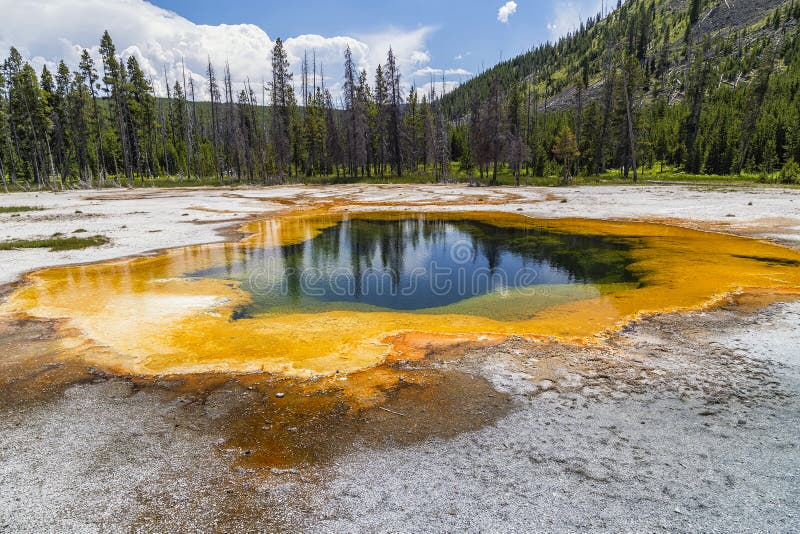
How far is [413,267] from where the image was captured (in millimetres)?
18031

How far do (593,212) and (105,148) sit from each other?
84764mm

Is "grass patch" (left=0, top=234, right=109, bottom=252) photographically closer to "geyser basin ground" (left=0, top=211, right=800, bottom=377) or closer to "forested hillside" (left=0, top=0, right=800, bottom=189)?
"geyser basin ground" (left=0, top=211, right=800, bottom=377)

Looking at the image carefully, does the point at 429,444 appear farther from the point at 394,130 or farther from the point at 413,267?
the point at 394,130

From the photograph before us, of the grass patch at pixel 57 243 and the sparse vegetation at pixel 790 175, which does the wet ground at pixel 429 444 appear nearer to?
the grass patch at pixel 57 243

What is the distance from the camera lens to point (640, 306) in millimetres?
11078

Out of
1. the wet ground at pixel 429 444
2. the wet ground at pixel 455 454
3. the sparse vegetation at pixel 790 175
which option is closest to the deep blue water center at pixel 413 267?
the wet ground at pixel 429 444

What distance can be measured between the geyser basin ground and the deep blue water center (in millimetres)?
97

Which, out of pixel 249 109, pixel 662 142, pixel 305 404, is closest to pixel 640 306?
pixel 305 404

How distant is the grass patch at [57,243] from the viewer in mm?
18516

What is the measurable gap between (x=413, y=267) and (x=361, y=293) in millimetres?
4359

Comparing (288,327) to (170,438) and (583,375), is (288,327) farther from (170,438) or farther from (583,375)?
(583,375)

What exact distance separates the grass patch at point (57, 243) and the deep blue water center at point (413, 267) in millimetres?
6924

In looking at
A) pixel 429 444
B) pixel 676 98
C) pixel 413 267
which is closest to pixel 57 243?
pixel 413 267

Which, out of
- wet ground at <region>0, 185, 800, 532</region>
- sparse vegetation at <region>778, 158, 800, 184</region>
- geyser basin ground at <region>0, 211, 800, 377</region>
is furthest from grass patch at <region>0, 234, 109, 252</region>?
sparse vegetation at <region>778, 158, 800, 184</region>
